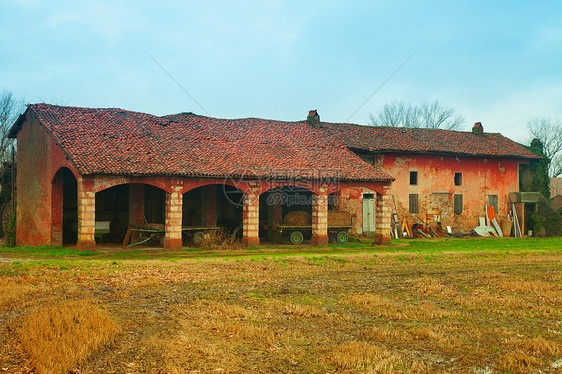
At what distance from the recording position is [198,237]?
2091cm

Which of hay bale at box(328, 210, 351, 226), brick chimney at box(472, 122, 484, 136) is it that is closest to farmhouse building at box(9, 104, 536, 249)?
hay bale at box(328, 210, 351, 226)

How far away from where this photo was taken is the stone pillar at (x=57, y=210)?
2000 cm

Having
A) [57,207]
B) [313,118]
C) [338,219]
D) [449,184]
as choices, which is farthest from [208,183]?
[449,184]

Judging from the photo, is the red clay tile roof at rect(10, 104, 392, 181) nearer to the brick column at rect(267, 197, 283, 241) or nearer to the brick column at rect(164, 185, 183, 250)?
the brick column at rect(164, 185, 183, 250)

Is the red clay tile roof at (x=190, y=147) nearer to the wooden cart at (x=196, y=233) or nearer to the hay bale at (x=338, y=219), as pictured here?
the hay bale at (x=338, y=219)

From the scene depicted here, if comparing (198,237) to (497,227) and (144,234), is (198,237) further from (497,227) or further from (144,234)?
(497,227)

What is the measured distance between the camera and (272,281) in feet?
40.2

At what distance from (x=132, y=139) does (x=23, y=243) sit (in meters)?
6.80

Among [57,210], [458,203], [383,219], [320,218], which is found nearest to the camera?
[57,210]

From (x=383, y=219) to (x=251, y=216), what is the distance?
6613 mm

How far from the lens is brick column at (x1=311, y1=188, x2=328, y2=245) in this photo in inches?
859

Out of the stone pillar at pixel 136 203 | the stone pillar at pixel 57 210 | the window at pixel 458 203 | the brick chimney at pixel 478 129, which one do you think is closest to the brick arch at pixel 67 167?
the stone pillar at pixel 57 210

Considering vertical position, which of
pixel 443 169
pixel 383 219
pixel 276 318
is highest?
pixel 443 169

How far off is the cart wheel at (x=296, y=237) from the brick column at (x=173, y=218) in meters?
5.48
